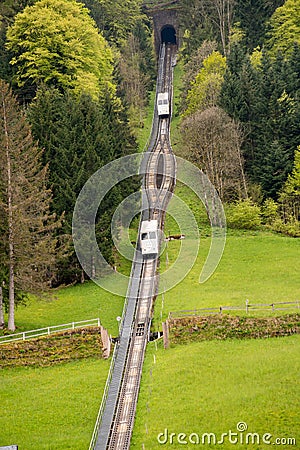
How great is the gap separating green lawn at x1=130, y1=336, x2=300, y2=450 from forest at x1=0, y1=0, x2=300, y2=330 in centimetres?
1188

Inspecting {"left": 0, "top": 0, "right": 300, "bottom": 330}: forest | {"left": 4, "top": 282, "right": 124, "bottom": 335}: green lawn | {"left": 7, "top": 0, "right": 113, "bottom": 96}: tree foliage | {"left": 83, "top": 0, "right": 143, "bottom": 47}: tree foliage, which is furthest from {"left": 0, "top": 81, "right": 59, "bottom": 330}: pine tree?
{"left": 83, "top": 0, "right": 143, "bottom": 47}: tree foliage

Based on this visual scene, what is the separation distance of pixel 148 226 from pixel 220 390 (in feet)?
85.3

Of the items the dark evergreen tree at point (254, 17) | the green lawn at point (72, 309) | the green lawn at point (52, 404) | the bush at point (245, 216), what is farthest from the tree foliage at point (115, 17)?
the green lawn at point (52, 404)

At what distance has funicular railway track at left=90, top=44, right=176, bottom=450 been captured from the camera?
3771 centimetres

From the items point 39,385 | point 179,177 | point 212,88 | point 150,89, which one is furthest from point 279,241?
point 150,89

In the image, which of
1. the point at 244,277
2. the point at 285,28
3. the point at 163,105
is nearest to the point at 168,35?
the point at 163,105

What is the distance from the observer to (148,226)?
6369 cm

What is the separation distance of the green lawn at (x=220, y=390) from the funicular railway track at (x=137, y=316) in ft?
2.45

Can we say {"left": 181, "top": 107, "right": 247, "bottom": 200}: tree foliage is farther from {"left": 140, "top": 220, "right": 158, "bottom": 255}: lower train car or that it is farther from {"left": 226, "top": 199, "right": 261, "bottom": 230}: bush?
{"left": 140, "top": 220, "right": 158, "bottom": 255}: lower train car

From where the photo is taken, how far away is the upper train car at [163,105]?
96125 mm

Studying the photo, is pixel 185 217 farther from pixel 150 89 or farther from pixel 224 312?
pixel 150 89

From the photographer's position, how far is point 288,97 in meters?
73.7

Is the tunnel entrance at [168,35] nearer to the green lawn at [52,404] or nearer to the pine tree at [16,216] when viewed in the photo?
the pine tree at [16,216]

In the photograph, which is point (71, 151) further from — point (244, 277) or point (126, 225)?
point (244, 277)
